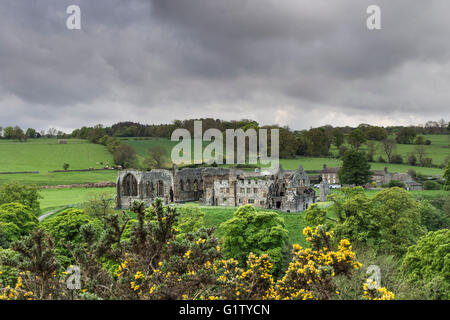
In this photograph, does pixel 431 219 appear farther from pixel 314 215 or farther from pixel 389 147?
pixel 389 147

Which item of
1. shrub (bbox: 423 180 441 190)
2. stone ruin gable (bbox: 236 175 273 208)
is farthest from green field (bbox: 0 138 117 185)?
shrub (bbox: 423 180 441 190)

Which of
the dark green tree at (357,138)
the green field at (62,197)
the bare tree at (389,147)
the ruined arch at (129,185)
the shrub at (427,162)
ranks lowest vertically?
the green field at (62,197)

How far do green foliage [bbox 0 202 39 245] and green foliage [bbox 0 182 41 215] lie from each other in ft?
29.5

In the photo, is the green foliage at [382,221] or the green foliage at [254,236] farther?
the green foliage at [254,236]

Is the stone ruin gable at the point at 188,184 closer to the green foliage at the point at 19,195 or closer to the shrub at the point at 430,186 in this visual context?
the green foliage at the point at 19,195

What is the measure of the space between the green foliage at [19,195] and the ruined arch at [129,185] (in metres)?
15.0

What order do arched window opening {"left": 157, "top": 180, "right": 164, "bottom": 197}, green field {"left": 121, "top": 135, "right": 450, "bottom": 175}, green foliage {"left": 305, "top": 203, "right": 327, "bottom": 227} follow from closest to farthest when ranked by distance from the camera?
green foliage {"left": 305, "top": 203, "right": 327, "bottom": 227} → arched window opening {"left": 157, "top": 180, "right": 164, "bottom": 197} → green field {"left": 121, "top": 135, "right": 450, "bottom": 175}

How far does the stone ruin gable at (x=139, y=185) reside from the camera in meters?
69.8

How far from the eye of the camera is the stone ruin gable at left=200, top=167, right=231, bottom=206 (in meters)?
68.7

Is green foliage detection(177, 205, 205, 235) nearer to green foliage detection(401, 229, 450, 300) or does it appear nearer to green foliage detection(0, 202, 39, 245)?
green foliage detection(0, 202, 39, 245)

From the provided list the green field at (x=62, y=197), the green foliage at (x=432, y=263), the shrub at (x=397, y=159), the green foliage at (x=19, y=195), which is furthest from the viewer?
the shrub at (x=397, y=159)

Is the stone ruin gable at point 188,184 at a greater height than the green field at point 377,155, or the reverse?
the green field at point 377,155

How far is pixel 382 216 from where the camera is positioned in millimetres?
40625

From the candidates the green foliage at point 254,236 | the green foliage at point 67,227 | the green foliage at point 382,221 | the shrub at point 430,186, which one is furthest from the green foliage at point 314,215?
the shrub at point 430,186
